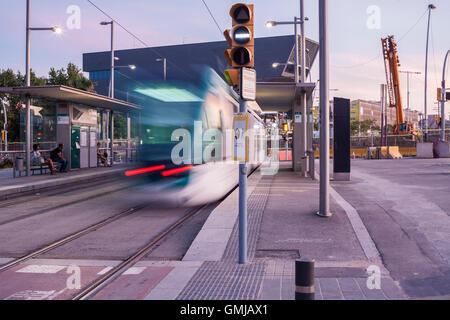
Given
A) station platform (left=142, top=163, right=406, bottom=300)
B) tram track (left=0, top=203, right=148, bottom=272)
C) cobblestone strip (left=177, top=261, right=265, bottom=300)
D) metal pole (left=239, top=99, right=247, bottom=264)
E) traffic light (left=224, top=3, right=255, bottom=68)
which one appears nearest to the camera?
cobblestone strip (left=177, top=261, right=265, bottom=300)

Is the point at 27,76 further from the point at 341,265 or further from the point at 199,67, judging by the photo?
the point at 341,265

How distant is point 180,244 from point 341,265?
2.81m

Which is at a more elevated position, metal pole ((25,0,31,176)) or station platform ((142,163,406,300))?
metal pole ((25,0,31,176))

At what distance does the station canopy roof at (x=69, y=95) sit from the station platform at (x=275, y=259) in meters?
6.62

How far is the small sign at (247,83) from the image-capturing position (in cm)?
605

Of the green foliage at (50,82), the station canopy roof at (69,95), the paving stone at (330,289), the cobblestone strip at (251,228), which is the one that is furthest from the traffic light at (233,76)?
the green foliage at (50,82)

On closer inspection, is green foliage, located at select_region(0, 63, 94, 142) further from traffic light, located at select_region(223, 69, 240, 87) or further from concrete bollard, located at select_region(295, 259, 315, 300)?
concrete bollard, located at select_region(295, 259, 315, 300)

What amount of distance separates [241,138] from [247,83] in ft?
2.51

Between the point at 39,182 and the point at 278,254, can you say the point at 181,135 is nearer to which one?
the point at 278,254

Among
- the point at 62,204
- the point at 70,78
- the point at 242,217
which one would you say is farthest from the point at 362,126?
the point at 242,217

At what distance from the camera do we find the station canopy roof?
17.3 metres

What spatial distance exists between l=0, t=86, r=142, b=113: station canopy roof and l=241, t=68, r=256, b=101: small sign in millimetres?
7843

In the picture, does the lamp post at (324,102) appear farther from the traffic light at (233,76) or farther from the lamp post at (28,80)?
the lamp post at (28,80)

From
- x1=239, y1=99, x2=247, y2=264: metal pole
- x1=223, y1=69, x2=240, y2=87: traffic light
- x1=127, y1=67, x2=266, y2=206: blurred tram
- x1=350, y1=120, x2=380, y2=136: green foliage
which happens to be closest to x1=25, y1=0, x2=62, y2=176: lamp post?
x1=127, y1=67, x2=266, y2=206: blurred tram
